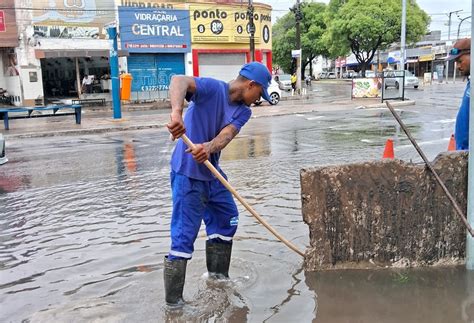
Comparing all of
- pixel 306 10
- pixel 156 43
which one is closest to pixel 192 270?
pixel 156 43

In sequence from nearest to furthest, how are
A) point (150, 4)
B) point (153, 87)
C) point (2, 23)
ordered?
point (2, 23), point (150, 4), point (153, 87)

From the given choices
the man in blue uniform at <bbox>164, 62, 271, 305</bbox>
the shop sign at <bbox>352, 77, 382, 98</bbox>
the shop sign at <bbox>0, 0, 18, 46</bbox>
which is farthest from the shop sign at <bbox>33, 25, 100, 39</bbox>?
the man in blue uniform at <bbox>164, 62, 271, 305</bbox>

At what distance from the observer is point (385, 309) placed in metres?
3.39

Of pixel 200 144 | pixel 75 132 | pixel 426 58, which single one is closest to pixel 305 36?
pixel 426 58

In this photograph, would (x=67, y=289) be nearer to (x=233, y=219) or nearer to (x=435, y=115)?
(x=233, y=219)

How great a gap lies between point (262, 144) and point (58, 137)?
713cm

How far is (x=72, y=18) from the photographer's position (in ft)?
89.0

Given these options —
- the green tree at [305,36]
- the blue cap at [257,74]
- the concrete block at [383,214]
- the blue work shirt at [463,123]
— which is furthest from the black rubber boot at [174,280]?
the green tree at [305,36]

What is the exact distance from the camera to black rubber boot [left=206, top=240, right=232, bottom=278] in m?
3.82

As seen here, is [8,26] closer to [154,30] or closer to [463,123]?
[154,30]

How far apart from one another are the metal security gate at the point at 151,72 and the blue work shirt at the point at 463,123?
26960 mm

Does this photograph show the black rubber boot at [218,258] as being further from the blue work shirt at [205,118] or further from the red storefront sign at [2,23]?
the red storefront sign at [2,23]

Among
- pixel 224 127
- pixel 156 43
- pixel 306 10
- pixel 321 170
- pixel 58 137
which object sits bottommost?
pixel 58 137

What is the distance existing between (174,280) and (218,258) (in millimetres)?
545
